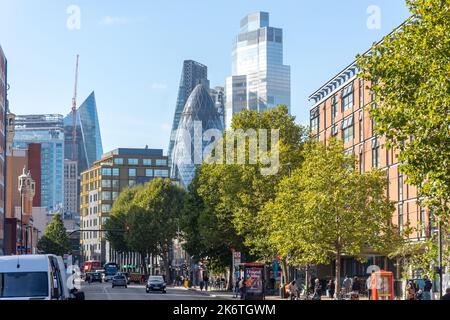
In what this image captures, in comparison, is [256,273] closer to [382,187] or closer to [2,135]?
[382,187]

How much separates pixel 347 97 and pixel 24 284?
244 feet

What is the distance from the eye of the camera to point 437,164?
32062mm

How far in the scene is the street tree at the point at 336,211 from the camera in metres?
62.2

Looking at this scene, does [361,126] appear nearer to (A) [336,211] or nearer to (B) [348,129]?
(B) [348,129]

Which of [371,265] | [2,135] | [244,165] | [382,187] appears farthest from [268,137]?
[2,135]

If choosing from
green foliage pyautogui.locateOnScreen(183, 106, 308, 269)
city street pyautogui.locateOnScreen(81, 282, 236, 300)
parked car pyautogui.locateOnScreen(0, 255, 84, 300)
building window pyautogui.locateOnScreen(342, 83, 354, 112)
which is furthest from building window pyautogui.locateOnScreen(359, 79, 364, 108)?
parked car pyautogui.locateOnScreen(0, 255, 84, 300)

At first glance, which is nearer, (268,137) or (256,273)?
(256,273)

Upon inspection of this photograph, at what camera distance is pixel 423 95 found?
32.0 meters

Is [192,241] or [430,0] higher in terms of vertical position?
[430,0]

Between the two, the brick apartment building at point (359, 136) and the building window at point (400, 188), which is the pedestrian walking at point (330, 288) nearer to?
the brick apartment building at point (359, 136)

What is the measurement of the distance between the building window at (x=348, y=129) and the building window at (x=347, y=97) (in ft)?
4.54
